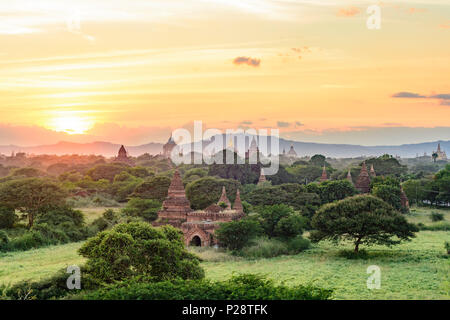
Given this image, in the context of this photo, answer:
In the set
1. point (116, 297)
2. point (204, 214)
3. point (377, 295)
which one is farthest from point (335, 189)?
point (116, 297)

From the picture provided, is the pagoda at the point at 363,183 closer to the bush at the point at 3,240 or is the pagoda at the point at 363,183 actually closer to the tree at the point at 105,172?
the bush at the point at 3,240

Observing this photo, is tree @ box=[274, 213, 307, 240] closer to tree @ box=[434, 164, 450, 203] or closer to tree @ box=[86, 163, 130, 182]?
tree @ box=[434, 164, 450, 203]

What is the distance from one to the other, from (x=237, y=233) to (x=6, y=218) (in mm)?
20841

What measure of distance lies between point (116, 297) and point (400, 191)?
47.2 m

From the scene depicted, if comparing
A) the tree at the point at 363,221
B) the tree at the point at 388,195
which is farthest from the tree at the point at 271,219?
the tree at the point at 388,195

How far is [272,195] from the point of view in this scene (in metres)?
→ 49.3

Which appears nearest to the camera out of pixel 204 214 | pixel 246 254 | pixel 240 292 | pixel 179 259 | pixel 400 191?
pixel 240 292

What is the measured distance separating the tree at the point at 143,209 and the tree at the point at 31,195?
20.0ft

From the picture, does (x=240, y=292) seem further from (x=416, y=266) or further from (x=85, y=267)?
(x=416, y=266)

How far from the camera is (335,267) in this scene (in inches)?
1170

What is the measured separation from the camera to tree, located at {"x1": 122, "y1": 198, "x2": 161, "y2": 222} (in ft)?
159

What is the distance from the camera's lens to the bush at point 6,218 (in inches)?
1731

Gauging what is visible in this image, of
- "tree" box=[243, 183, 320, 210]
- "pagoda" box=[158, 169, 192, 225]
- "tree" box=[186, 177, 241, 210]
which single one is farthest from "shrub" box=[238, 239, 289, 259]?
"tree" box=[186, 177, 241, 210]

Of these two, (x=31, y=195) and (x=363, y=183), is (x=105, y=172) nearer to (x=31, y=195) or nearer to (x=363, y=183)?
(x=31, y=195)
